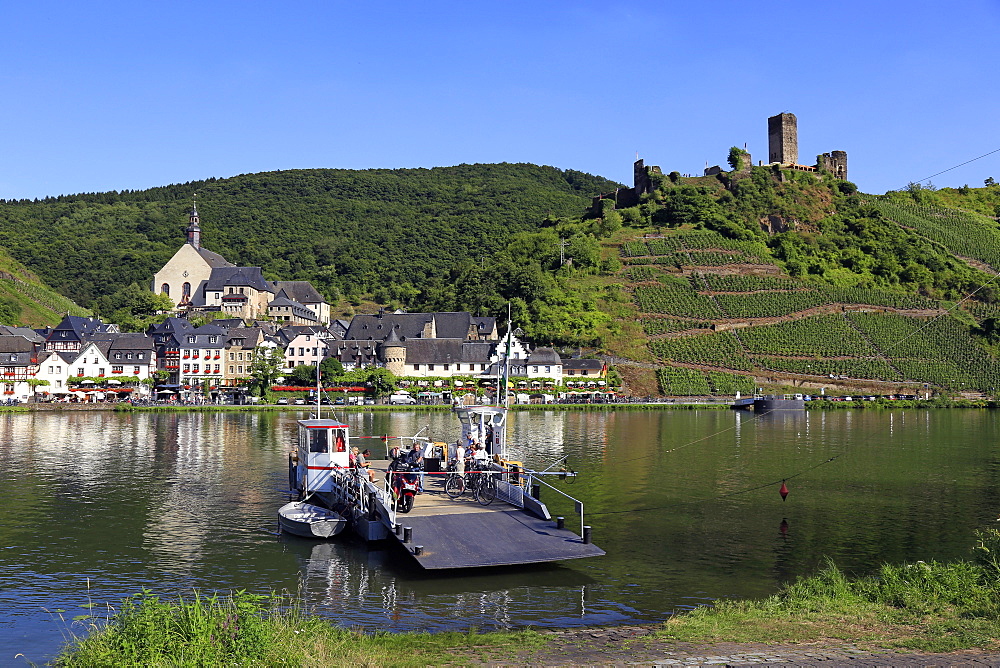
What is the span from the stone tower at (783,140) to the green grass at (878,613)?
6009 inches

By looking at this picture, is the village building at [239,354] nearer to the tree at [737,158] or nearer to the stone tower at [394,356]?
the stone tower at [394,356]

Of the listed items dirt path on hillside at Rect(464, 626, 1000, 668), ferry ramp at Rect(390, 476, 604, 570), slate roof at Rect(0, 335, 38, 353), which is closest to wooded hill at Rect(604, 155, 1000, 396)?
slate roof at Rect(0, 335, 38, 353)

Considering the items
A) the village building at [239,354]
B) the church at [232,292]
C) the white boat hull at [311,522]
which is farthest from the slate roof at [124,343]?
the white boat hull at [311,522]

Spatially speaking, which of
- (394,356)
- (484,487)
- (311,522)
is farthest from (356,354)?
(311,522)

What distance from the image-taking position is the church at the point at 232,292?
138 meters

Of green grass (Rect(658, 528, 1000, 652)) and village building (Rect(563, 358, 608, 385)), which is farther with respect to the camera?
village building (Rect(563, 358, 608, 385))

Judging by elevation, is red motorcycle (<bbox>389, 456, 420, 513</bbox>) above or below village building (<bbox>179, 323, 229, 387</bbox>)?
below

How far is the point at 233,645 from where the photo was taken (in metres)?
13.2

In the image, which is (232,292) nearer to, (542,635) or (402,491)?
(402,491)

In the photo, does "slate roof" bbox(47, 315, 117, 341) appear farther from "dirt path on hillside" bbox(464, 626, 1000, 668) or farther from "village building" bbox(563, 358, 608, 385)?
"dirt path on hillside" bbox(464, 626, 1000, 668)

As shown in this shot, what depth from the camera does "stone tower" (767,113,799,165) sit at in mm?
162500

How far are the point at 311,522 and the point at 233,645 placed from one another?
14880mm

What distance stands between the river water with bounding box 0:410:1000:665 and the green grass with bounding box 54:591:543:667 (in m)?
3.11

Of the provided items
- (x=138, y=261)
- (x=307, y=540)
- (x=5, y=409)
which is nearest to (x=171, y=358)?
(x=5, y=409)
